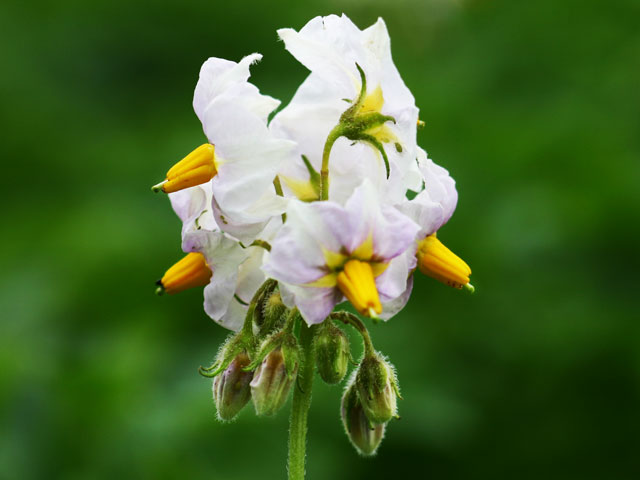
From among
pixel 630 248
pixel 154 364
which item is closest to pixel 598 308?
pixel 630 248

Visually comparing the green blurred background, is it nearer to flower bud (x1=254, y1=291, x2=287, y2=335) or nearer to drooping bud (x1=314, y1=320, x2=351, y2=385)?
flower bud (x1=254, y1=291, x2=287, y2=335)

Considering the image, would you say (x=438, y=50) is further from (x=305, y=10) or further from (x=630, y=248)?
(x=630, y=248)

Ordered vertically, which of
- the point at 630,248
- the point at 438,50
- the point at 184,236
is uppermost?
the point at 184,236

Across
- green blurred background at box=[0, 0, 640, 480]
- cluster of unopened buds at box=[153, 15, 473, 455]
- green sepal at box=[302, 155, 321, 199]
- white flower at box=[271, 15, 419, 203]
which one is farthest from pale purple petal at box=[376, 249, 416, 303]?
green blurred background at box=[0, 0, 640, 480]

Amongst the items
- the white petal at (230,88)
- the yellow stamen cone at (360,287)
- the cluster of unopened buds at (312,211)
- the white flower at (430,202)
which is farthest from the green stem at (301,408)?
the white petal at (230,88)

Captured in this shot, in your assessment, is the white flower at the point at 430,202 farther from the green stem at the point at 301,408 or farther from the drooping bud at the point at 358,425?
the drooping bud at the point at 358,425

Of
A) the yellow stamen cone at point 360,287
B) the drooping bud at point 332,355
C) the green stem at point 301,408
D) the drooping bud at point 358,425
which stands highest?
the yellow stamen cone at point 360,287
